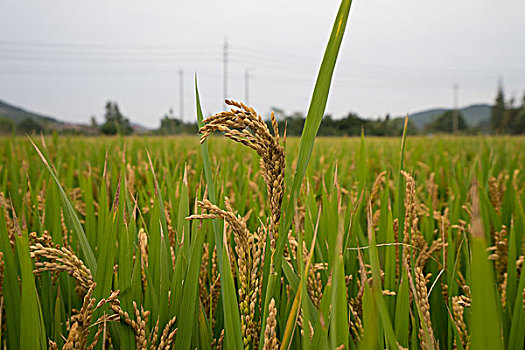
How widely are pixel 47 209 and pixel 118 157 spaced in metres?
1.81

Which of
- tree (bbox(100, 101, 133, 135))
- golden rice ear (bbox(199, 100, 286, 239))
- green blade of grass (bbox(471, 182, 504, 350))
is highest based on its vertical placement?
tree (bbox(100, 101, 133, 135))

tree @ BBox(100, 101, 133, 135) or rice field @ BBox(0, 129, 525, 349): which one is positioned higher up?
tree @ BBox(100, 101, 133, 135)

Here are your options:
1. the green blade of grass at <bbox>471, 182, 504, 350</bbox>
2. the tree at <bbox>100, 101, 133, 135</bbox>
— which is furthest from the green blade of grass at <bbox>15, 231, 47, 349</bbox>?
the tree at <bbox>100, 101, 133, 135</bbox>

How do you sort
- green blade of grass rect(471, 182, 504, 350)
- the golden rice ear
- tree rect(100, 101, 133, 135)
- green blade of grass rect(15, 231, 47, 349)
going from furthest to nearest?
tree rect(100, 101, 133, 135)
green blade of grass rect(15, 231, 47, 349)
the golden rice ear
green blade of grass rect(471, 182, 504, 350)

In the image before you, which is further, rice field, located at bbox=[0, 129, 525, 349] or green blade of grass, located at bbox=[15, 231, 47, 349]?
green blade of grass, located at bbox=[15, 231, 47, 349]

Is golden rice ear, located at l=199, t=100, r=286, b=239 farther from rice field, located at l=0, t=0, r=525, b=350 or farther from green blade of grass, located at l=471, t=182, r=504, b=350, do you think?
green blade of grass, located at l=471, t=182, r=504, b=350

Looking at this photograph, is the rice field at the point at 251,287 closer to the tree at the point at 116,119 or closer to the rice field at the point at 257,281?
the rice field at the point at 257,281

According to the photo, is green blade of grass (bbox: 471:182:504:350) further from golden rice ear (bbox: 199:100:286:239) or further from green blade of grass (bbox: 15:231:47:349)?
green blade of grass (bbox: 15:231:47:349)

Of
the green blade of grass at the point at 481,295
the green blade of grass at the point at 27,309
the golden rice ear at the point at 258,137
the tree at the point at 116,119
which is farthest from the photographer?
the tree at the point at 116,119

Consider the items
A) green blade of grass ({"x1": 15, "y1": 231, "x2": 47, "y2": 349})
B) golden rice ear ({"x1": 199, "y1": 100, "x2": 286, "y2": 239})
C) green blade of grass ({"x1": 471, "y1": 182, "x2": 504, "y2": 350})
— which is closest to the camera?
green blade of grass ({"x1": 471, "y1": 182, "x2": 504, "y2": 350})

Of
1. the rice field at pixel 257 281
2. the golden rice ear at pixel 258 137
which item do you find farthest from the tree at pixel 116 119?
the golden rice ear at pixel 258 137

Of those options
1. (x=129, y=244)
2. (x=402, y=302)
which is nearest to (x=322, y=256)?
(x=402, y=302)

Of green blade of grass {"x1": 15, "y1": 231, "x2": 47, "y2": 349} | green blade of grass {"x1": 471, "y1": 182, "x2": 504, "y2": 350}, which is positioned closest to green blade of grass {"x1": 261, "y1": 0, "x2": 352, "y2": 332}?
green blade of grass {"x1": 471, "y1": 182, "x2": 504, "y2": 350}

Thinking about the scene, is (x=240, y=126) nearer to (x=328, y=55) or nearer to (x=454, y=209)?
(x=328, y=55)
